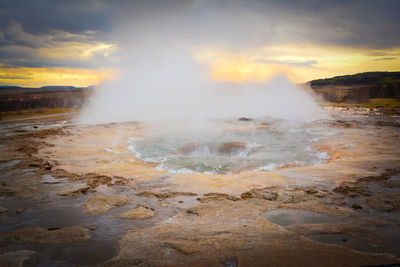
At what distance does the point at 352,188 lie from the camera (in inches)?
239

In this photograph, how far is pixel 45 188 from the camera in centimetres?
634

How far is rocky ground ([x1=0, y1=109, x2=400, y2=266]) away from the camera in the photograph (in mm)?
3393

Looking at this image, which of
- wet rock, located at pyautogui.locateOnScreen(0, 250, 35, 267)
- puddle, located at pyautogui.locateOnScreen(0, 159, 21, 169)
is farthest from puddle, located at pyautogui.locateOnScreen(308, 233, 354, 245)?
puddle, located at pyautogui.locateOnScreen(0, 159, 21, 169)

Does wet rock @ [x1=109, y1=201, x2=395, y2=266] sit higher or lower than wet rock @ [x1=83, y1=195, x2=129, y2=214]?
lower

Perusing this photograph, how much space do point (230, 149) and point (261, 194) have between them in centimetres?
739

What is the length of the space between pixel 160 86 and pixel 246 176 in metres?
31.2

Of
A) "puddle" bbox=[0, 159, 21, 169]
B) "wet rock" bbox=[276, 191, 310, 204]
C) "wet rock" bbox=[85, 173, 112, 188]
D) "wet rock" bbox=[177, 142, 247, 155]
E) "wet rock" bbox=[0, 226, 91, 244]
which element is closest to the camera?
"wet rock" bbox=[0, 226, 91, 244]

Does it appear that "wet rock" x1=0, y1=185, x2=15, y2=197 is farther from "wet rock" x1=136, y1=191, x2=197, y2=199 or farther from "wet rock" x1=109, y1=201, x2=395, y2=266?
"wet rock" x1=109, y1=201, x2=395, y2=266

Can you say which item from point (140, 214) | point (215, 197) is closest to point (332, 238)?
A: point (215, 197)

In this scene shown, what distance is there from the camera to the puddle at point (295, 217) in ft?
14.6

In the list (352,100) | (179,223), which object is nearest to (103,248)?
(179,223)

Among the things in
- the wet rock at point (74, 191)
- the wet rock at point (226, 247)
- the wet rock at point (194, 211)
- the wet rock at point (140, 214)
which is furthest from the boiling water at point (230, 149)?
the wet rock at point (226, 247)

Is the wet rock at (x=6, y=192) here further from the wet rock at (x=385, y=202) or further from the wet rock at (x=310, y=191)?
the wet rock at (x=385, y=202)

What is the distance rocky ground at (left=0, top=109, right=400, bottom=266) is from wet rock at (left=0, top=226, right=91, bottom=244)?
0.06 ft
